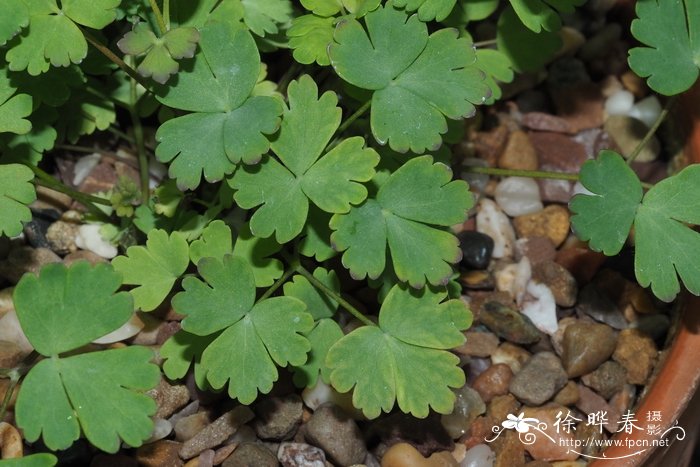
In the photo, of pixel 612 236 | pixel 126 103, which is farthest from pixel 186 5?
pixel 612 236

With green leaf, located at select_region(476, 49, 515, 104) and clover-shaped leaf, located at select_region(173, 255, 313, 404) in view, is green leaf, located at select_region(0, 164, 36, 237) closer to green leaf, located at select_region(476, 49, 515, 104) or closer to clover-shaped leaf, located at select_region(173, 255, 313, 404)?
clover-shaped leaf, located at select_region(173, 255, 313, 404)

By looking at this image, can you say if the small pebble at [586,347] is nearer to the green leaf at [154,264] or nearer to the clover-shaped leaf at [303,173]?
the clover-shaped leaf at [303,173]

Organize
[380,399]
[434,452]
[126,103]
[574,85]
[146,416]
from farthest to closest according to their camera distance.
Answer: [574,85]
[126,103]
[434,452]
[380,399]
[146,416]

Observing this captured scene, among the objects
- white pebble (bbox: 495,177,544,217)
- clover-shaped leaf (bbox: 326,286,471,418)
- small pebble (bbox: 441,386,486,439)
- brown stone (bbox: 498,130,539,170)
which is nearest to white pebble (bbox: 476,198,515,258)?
white pebble (bbox: 495,177,544,217)

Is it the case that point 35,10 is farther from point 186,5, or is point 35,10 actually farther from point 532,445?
point 532,445

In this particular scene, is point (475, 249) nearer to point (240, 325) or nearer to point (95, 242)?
point (240, 325)
